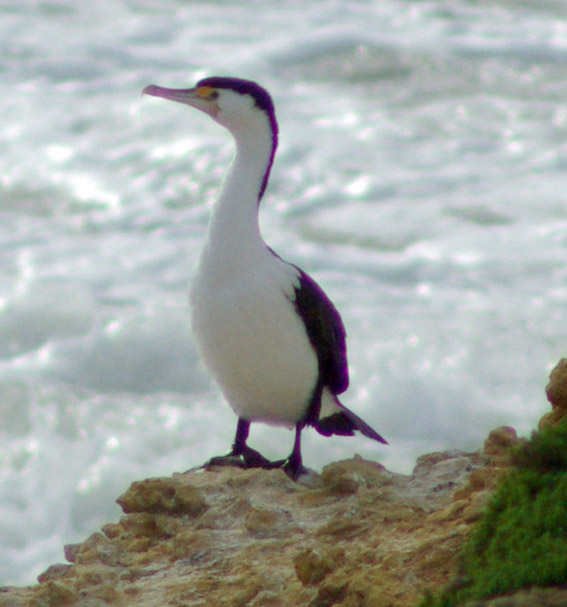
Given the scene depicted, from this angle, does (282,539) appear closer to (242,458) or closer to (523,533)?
(523,533)

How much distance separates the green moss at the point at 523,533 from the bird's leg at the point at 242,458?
2194 mm

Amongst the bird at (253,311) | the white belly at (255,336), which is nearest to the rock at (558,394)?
the bird at (253,311)

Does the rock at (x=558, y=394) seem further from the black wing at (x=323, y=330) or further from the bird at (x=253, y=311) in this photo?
the black wing at (x=323, y=330)

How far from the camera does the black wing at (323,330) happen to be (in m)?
5.52

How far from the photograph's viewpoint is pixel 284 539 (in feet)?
13.2

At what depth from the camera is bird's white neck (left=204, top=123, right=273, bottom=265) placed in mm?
5324

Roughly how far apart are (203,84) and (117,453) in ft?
12.0

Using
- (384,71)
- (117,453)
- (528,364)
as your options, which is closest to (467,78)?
(384,71)

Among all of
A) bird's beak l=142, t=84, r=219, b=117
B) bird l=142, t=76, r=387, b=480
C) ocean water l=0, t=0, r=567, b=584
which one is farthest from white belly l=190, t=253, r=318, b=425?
ocean water l=0, t=0, r=567, b=584

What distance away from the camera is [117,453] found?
8656 mm

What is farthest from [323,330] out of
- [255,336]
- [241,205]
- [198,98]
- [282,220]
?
[282,220]

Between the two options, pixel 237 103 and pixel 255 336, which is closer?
pixel 255 336

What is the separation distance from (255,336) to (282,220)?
6.45 meters

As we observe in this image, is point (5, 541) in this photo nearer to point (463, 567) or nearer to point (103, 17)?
point (463, 567)
